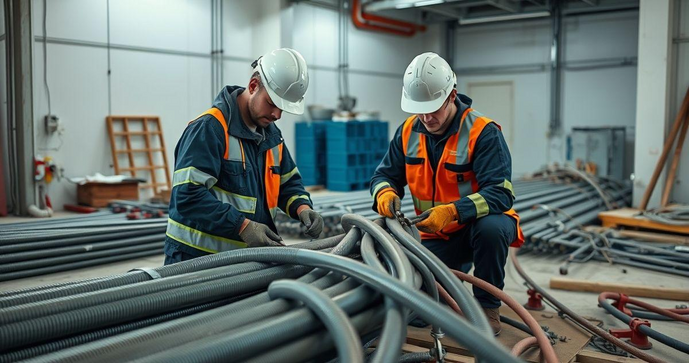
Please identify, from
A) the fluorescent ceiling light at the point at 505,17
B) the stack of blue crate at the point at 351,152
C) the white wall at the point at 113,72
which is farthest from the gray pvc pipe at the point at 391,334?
the fluorescent ceiling light at the point at 505,17

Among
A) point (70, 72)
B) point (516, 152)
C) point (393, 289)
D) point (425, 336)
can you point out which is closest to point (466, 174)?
point (425, 336)

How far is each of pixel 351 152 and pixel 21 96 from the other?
4806 mm

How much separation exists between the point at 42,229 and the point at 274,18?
5.52 metres

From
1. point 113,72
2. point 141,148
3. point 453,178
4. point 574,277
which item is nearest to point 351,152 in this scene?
point 141,148

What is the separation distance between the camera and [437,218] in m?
2.89

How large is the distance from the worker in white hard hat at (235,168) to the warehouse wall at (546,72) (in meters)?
9.51

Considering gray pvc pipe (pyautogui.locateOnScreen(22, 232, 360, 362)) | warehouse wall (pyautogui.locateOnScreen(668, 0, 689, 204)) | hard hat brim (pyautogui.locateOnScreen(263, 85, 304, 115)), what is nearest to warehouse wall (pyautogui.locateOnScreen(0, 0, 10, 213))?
hard hat brim (pyautogui.locateOnScreen(263, 85, 304, 115))

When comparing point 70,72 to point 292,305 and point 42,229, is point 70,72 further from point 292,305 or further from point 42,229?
point 292,305

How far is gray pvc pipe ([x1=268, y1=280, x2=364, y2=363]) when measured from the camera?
150cm

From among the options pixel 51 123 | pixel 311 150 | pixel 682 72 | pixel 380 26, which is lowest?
pixel 311 150

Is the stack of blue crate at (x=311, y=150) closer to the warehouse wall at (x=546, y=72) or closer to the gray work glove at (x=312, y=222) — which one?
the warehouse wall at (x=546, y=72)

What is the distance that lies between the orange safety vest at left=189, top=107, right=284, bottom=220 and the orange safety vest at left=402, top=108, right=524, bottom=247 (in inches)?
27.2

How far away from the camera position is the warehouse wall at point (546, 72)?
36.1 ft

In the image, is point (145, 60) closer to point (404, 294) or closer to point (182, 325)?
point (182, 325)
